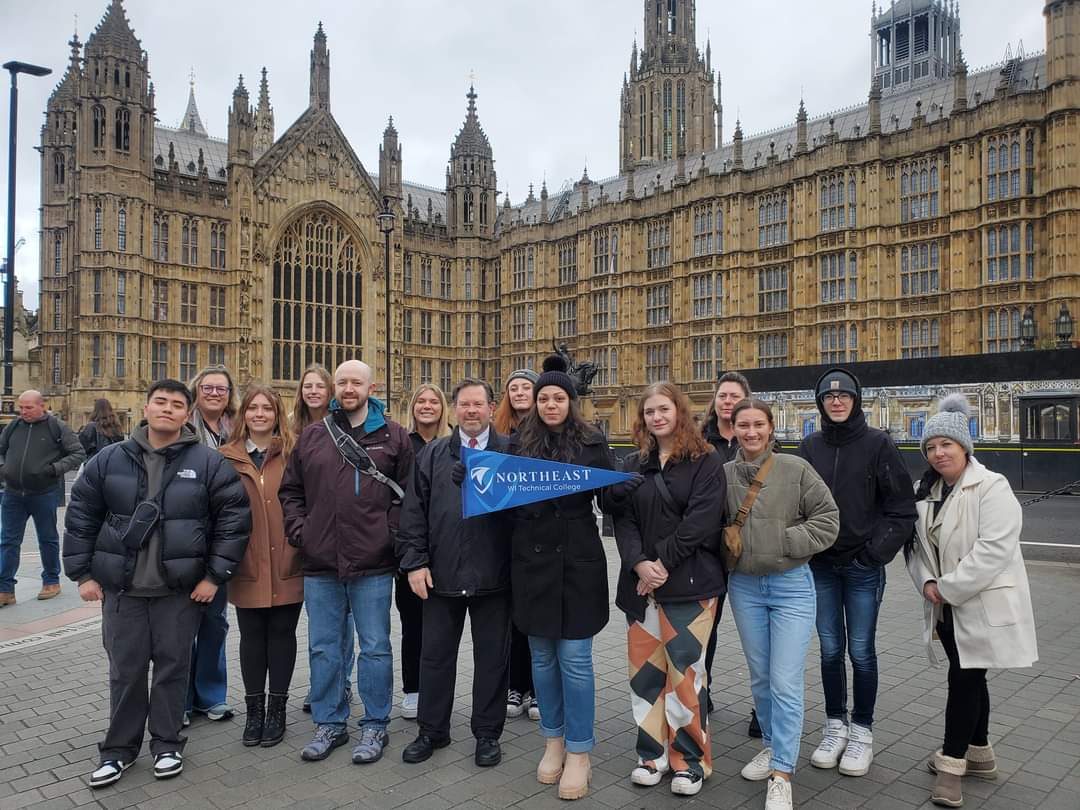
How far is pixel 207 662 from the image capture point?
542cm

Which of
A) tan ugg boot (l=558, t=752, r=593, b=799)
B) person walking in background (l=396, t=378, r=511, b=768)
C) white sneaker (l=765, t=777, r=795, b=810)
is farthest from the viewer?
person walking in background (l=396, t=378, r=511, b=768)

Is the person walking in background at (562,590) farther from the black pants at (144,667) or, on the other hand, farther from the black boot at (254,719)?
the black pants at (144,667)

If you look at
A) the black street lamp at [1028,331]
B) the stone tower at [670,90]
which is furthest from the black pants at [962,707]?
A: the stone tower at [670,90]

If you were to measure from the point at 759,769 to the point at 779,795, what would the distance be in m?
0.42

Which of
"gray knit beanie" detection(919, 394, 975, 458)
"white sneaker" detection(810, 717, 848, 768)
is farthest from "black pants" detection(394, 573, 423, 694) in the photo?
"gray knit beanie" detection(919, 394, 975, 458)

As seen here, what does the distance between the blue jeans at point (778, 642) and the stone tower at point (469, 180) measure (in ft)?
151

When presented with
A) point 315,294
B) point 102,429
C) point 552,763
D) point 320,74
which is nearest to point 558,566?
point 552,763

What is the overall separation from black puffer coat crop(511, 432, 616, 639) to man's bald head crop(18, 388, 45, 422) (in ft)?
22.1

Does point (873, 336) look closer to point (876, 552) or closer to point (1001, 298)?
point (1001, 298)

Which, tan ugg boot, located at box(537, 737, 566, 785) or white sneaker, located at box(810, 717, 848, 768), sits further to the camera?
white sneaker, located at box(810, 717, 848, 768)

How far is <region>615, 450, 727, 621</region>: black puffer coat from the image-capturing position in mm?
4215

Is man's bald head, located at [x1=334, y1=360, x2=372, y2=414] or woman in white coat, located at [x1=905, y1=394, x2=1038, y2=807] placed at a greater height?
man's bald head, located at [x1=334, y1=360, x2=372, y2=414]

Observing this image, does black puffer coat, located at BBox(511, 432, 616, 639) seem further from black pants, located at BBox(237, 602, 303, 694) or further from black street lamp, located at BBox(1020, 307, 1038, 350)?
black street lamp, located at BBox(1020, 307, 1038, 350)

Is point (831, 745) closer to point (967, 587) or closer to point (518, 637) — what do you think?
point (967, 587)
